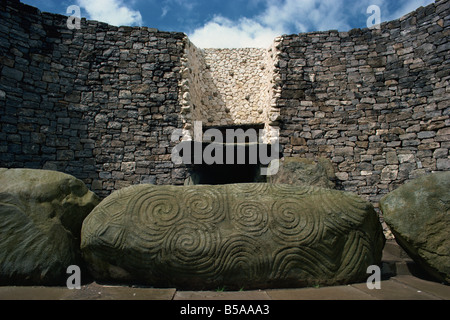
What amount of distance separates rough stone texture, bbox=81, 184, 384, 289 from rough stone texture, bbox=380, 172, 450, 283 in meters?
0.29

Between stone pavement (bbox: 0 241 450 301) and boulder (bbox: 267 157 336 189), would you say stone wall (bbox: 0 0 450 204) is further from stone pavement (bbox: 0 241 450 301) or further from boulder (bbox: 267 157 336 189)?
stone pavement (bbox: 0 241 450 301)

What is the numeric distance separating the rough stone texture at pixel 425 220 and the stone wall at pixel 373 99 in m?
3.66

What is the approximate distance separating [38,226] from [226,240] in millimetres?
1785

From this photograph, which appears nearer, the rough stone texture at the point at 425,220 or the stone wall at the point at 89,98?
the rough stone texture at the point at 425,220

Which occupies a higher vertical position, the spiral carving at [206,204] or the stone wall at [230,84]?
the stone wall at [230,84]

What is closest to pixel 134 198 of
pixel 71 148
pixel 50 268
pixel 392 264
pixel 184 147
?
pixel 50 268

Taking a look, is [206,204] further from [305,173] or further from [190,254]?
[305,173]

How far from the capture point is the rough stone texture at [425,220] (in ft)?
9.10

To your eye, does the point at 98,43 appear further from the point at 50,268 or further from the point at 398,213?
the point at 398,213

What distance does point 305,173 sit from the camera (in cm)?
623

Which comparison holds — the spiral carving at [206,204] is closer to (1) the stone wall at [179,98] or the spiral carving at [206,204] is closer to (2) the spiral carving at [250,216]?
(2) the spiral carving at [250,216]

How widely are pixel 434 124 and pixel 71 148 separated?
7.96 m

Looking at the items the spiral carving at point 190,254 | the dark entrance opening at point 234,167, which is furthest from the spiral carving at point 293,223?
the dark entrance opening at point 234,167

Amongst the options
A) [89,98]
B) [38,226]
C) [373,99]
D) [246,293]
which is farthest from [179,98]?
[246,293]
